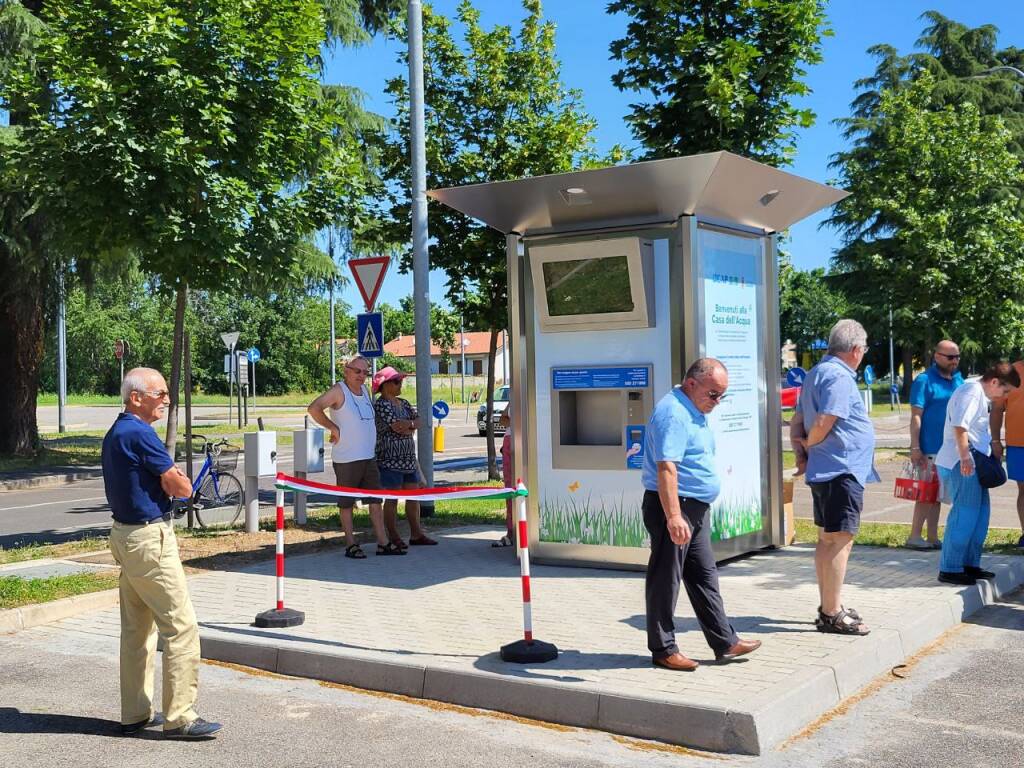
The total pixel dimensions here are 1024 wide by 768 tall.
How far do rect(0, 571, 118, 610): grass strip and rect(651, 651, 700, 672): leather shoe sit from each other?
→ 475cm

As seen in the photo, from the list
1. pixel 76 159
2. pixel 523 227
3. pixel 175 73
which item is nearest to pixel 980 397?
pixel 523 227

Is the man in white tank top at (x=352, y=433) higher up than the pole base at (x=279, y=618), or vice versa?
the man in white tank top at (x=352, y=433)

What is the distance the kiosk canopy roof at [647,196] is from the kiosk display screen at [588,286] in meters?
0.36

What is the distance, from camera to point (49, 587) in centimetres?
823

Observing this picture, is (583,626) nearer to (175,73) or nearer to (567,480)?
(567,480)

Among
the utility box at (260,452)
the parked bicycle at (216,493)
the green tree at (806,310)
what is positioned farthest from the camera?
the green tree at (806,310)

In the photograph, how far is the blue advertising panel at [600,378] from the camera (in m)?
8.53

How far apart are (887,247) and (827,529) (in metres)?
20.9

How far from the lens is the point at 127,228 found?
423 inches

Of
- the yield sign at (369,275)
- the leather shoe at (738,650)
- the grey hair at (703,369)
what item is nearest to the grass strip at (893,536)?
the leather shoe at (738,650)

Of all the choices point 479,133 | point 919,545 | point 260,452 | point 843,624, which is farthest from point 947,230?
point 843,624

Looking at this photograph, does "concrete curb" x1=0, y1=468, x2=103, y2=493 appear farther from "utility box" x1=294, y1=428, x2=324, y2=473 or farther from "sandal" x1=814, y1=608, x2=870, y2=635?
"sandal" x1=814, y1=608, x2=870, y2=635

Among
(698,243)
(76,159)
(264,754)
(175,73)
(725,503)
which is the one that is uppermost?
(175,73)

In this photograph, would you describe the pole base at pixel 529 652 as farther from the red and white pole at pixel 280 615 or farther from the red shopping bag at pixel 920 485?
the red shopping bag at pixel 920 485
